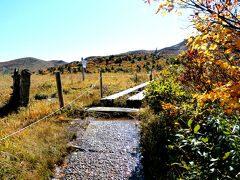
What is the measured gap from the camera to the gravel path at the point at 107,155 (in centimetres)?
232

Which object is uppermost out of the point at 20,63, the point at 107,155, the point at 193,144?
the point at 20,63

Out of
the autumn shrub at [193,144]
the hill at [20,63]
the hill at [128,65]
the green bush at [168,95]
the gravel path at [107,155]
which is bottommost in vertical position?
the gravel path at [107,155]

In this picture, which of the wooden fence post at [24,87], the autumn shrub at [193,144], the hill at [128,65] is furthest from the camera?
the hill at [128,65]

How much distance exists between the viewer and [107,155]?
2764 millimetres

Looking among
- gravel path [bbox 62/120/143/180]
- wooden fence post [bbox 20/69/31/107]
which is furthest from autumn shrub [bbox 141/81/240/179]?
wooden fence post [bbox 20/69/31/107]

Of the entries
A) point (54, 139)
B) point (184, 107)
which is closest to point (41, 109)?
point (54, 139)

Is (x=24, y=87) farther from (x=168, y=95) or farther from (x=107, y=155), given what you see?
(x=168, y=95)

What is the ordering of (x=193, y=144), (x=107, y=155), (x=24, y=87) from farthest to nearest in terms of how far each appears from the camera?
(x=24, y=87) < (x=107, y=155) < (x=193, y=144)

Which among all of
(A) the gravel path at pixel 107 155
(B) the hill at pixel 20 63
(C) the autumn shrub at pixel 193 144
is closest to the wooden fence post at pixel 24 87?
(A) the gravel path at pixel 107 155

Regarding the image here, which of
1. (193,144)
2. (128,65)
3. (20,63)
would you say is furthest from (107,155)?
(20,63)

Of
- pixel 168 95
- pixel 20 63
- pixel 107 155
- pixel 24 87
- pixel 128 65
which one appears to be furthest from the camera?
pixel 20 63

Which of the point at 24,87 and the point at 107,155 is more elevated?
the point at 24,87

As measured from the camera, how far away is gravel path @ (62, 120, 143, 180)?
232 centimetres

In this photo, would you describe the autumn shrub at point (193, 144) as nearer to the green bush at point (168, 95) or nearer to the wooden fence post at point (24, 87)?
the green bush at point (168, 95)
